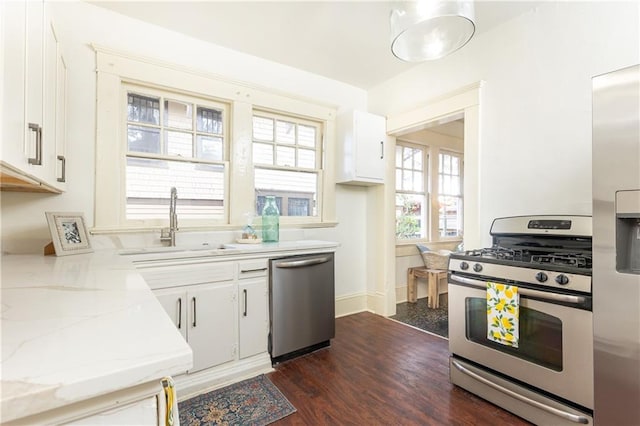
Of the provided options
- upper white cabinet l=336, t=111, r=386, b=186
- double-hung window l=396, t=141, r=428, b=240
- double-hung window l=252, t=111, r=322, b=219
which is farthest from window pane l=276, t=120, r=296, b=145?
double-hung window l=396, t=141, r=428, b=240

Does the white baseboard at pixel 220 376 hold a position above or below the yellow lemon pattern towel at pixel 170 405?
below

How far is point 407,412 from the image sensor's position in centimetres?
185

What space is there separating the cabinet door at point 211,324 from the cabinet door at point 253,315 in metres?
0.07

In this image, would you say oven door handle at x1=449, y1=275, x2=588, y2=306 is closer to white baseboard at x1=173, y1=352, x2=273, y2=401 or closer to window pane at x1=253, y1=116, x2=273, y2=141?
white baseboard at x1=173, y1=352, x2=273, y2=401

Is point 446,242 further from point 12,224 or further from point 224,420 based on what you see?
point 12,224

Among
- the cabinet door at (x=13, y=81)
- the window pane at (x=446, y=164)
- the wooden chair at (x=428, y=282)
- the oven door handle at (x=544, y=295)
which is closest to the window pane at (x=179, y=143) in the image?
the cabinet door at (x=13, y=81)

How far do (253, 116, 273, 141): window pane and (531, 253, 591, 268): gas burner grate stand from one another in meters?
2.52

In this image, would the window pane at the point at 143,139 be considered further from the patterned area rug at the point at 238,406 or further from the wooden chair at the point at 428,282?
the wooden chair at the point at 428,282

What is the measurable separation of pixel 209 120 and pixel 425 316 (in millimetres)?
3170

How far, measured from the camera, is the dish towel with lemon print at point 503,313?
176 centimetres

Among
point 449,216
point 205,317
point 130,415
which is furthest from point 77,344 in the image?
point 449,216

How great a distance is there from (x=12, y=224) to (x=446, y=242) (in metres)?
4.98

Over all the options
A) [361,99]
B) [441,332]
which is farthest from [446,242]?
[361,99]

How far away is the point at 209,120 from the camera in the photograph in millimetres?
2867
